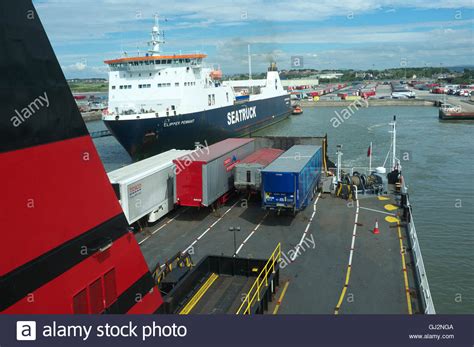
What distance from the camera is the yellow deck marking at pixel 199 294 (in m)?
9.95

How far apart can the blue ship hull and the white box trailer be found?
16.4 m

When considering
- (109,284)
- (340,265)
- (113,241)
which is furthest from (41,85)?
(340,265)

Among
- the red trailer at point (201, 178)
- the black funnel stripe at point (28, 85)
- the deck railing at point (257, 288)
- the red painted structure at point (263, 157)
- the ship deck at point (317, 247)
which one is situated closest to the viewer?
the black funnel stripe at point (28, 85)

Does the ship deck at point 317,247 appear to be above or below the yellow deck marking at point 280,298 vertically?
below

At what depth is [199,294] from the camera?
10648 mm

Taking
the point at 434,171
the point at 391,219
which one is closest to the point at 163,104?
the point at 434,171

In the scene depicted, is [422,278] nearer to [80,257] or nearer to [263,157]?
[80,257]

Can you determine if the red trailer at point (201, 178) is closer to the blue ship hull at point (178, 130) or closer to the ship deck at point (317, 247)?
the ship deck at point (317, 247)

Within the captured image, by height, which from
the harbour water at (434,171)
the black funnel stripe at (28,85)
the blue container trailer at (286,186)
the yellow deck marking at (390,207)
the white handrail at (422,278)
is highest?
the black funnel stripe at (28,85)

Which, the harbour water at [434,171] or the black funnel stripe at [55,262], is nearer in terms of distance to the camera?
the black funnel stripe at [55,262]

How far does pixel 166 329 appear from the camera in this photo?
4.79 m


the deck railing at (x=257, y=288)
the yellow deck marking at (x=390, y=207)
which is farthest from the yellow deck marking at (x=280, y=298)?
the yellow deck marking at (x=390, y=207)

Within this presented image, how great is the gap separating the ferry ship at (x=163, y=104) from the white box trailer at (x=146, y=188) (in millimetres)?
16938

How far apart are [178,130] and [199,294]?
28960 millimetres
